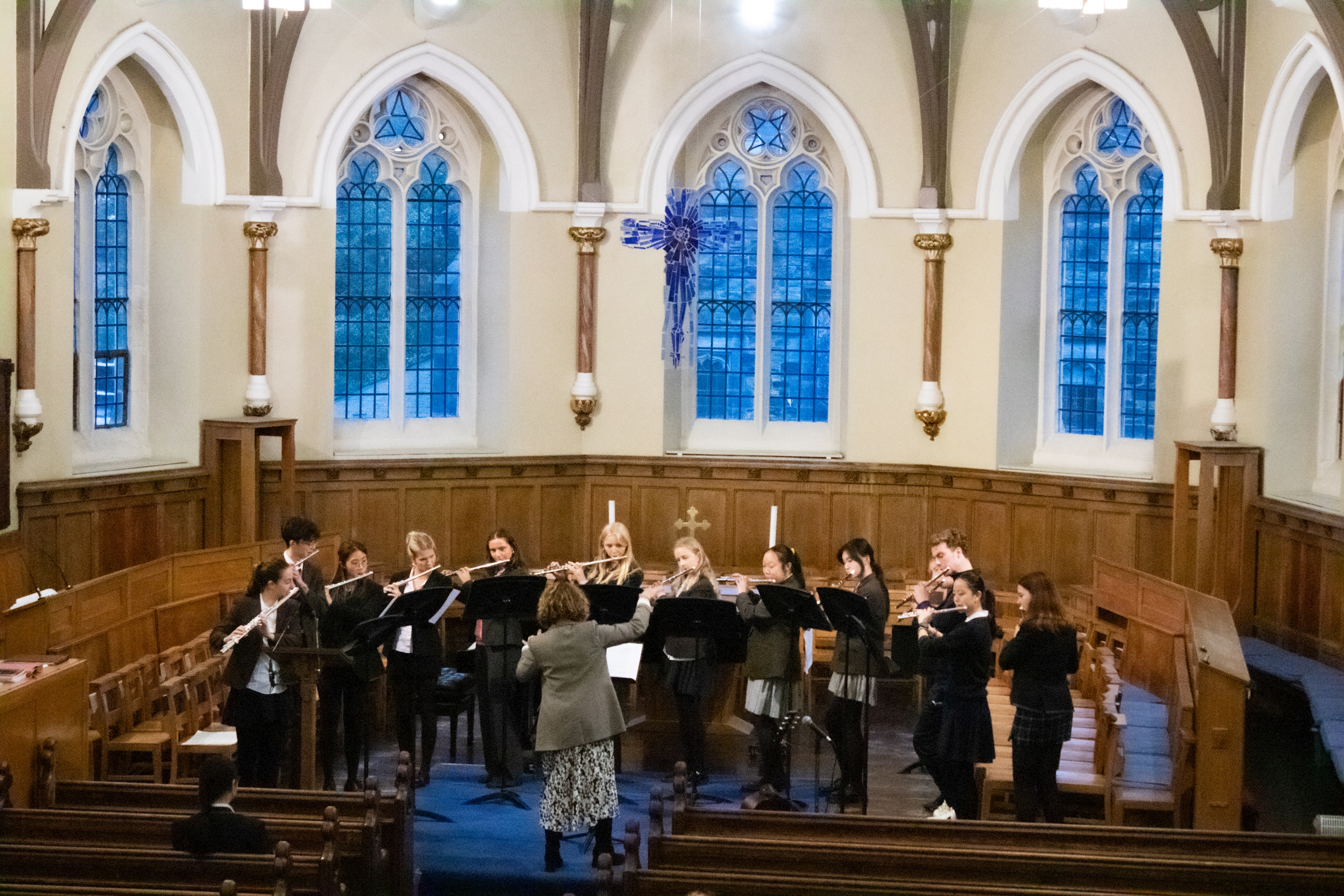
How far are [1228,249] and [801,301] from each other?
4091 mm

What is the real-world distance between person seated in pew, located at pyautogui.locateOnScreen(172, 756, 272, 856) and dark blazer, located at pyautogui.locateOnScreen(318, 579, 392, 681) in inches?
92.9

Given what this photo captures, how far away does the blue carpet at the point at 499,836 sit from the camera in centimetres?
834

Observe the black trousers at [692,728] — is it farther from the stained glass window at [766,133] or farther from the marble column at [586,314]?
the stained glass window at [766,133]

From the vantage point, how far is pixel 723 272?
52.2ft

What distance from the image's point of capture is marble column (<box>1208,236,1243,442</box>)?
13.6 meters

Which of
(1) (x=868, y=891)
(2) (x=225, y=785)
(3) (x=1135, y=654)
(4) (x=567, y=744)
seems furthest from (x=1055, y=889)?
(3) (x=1135, y=654)

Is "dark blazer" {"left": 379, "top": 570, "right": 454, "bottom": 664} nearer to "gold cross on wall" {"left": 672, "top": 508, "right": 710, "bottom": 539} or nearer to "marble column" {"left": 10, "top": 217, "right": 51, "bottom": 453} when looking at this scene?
"gold cross on wall" {"left": 672, "top": 508, "right": 710, "bottom": 539}

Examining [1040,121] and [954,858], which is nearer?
[954,858]

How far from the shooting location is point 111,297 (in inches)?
556

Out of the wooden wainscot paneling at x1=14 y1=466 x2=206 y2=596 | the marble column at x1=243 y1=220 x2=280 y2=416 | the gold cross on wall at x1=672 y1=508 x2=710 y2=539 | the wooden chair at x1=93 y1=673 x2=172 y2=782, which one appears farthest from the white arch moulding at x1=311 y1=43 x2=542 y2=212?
the wooden chair at x1=93 y1=673 x2=172 y2=782

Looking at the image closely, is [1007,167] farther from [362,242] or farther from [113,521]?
[113,521]

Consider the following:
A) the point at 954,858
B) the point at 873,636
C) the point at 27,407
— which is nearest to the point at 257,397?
the point at 27,407

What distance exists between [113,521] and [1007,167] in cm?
834

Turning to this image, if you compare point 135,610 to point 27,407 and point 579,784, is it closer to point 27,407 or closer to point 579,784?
point 27,407
